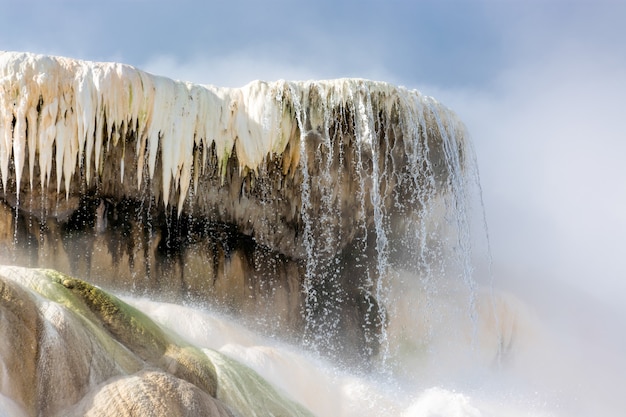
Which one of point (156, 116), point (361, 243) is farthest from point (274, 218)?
point (156, 116)

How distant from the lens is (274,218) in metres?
11.8

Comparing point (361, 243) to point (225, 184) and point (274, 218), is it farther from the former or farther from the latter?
point (225, 184)

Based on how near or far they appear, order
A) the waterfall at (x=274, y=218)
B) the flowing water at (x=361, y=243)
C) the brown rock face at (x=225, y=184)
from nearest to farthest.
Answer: the flowing water at (x=361, y=243)
the waterfall at (x=274, y=218)
the brown rock face at (x=225, y=184)

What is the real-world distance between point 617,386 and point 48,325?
1199 centimetres

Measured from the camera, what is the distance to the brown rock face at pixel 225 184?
9.90m

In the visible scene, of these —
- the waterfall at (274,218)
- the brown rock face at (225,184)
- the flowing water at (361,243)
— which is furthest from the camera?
the brown rock face at (225,184)

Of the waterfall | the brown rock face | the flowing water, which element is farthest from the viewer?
the brown rock face

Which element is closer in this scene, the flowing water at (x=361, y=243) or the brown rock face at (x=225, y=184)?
the flowing water at (x=361, y=243)

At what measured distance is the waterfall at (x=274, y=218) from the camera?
377 inches

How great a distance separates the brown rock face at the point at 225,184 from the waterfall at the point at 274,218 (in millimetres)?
23

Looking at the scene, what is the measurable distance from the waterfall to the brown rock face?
0.9 inches

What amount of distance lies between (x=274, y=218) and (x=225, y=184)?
98 cm

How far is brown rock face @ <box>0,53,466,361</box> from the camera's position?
9.90 meters

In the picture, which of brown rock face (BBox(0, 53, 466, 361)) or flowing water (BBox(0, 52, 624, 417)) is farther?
brown rock face (BBox(0, 53, 466, 361))
